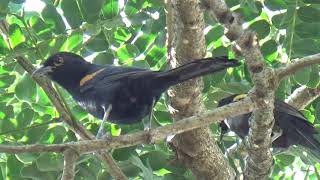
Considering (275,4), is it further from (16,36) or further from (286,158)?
(16,36)

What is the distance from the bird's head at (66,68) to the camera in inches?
158

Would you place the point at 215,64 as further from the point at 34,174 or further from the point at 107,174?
the point at 34,174

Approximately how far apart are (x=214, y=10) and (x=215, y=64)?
2.49 feet

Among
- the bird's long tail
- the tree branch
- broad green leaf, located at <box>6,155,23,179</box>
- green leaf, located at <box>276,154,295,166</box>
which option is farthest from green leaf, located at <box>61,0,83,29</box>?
green leaf, located at <box>276,154,295,166</box>

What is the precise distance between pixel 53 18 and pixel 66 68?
0.49 m

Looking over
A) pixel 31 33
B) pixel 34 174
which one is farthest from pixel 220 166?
pixel 31 33

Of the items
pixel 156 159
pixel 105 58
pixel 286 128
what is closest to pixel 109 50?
pixel 105 58

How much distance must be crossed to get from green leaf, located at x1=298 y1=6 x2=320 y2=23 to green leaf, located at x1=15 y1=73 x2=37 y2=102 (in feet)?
5.95

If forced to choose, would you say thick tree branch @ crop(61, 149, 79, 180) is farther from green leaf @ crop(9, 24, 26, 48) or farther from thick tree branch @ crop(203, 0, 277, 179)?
green leaf @ crop(9, 24, 26, 48)

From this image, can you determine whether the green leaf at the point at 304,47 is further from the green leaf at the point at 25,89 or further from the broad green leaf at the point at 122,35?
the green leaf at the point at 25,89

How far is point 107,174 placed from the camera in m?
3.79

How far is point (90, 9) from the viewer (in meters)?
3.69

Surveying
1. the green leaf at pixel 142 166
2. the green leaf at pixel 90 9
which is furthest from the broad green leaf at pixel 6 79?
the green leaf at pixel 142 166

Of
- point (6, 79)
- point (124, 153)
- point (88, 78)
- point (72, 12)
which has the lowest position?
point (124, 153)
